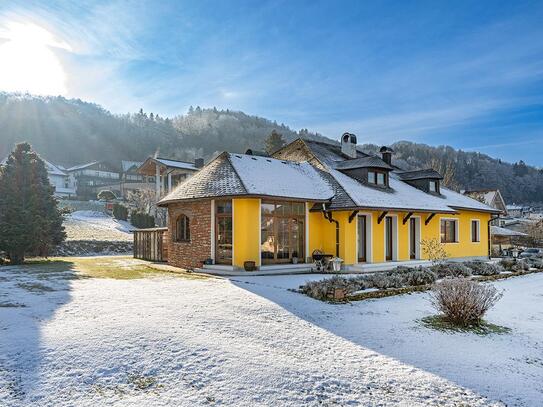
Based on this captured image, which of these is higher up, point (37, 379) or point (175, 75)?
point (175, 75)

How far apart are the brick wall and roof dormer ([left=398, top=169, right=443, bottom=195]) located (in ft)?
40.7

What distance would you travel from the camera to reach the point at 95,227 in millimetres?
29500

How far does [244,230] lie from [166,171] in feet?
73.0

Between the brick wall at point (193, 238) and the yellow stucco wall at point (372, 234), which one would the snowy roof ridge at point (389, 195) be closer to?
the yellow stucco wall at point (372, 234)

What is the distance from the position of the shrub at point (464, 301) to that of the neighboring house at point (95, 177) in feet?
179

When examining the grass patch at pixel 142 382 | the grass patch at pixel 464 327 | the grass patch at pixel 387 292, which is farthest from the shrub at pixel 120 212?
the grass patch at pixel 142 382

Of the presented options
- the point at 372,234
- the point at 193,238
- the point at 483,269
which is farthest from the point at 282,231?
the point at 483,269

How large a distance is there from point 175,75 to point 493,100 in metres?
15.1

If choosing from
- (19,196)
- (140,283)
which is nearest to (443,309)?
(140,283)

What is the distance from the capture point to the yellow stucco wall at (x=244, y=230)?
14695 mm

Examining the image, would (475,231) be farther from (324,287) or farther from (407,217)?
(324,287)

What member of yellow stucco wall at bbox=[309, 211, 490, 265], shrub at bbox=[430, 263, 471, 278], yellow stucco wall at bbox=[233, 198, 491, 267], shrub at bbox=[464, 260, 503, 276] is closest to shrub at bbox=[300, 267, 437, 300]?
shrub at bbox=[430, 263, 471, 278]

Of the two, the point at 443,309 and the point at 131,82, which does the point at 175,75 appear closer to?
the point at 131,82

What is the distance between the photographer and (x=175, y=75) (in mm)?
14930
